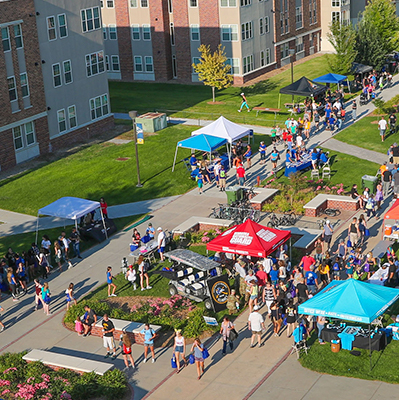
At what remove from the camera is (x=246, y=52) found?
65188mm

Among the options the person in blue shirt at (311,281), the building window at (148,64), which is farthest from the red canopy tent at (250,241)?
the building window at (148,64)

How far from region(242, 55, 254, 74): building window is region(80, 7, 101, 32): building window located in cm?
1794

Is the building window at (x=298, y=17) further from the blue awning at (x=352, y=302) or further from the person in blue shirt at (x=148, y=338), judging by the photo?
the person in blue shirt at (x=148, y=338)

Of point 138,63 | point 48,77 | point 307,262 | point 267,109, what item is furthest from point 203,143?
point 138,63

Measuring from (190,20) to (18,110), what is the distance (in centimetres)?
2695

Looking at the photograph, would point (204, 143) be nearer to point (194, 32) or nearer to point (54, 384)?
point (54, 384)

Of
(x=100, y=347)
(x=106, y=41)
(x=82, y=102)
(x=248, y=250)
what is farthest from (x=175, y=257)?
(x=106, y=41)

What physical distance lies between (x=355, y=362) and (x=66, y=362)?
9.15m

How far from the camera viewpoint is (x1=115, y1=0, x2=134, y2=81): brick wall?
2751 inches

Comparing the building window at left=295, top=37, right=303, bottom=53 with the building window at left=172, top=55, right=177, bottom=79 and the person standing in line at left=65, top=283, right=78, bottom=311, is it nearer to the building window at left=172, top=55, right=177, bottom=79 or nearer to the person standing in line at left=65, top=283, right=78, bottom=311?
the building window at left=172, top=55, right=177, bottom=79

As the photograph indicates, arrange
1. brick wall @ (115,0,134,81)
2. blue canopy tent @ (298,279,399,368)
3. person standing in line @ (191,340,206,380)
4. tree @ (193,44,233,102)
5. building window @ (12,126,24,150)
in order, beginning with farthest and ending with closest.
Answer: brick wall @ (115,0,134,81)
tree @ (193,44,233,102)
building window @ (12,126,24,150)
blue canopy tent @ (298,279,399,368)
person standing in line @ (191,340,206,380)

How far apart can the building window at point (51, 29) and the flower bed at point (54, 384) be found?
2938 centimetres

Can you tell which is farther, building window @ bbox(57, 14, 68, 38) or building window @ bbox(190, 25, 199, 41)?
building window @ bbox(190, 25, 199, 41)

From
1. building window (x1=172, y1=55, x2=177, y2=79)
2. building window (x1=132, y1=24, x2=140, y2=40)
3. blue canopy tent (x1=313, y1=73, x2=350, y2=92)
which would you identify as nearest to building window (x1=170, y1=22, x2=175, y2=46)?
building window (x1=172, y1=55, x2=177, y2=79)
